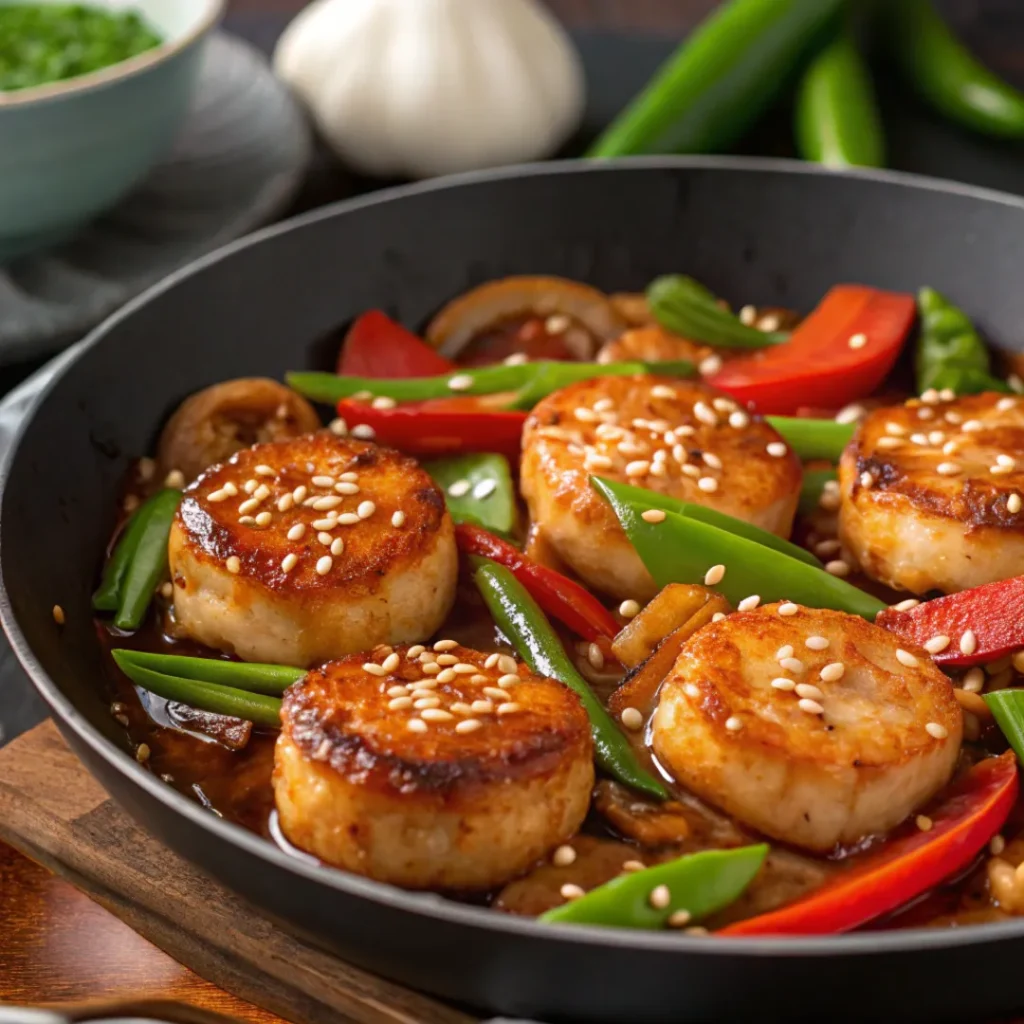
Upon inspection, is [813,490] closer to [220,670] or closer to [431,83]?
[220,670]

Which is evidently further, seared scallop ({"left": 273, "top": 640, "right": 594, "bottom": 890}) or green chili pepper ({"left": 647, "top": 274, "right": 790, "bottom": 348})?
green chili pepper ({"left": 647, "top": 274, "right": 790, "bottom": 348})

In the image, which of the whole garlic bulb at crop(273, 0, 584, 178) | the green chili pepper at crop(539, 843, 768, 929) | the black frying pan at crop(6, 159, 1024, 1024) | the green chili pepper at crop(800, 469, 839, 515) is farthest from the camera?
the whole garlic bulb at crop(273, 0, 584, 178)

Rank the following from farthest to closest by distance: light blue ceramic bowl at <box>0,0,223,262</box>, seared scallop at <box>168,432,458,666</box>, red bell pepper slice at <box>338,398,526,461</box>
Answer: light blue ceramic bowl at <box>0,0,223,262</box> → red bell pepper slice at <box>338,398,526,461</box> → seared scallop at <box>168,432,458,666</box>

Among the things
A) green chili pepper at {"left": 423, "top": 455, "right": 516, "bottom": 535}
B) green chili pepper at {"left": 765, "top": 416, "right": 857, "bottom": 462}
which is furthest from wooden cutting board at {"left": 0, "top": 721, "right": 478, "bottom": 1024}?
green chili pepper at {"left": 765, "top": 416, "right": 857, "bottom": 462}

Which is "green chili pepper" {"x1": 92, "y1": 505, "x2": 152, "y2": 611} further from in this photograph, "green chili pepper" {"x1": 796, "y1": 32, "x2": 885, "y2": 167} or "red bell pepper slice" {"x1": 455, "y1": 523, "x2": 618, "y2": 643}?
"green chili pepper" {"x1": 796, "y1": 32, "x2": 885, "y2": 167}

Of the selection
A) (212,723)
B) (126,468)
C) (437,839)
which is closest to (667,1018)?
(437,839)

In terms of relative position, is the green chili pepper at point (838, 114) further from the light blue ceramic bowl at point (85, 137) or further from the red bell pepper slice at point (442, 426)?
the light blue ceramic bowl at point (85, 137)

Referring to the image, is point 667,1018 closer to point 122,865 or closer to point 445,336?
point 122,865

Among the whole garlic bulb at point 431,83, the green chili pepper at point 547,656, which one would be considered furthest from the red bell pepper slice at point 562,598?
the whole garlic bulb at point 431,83
